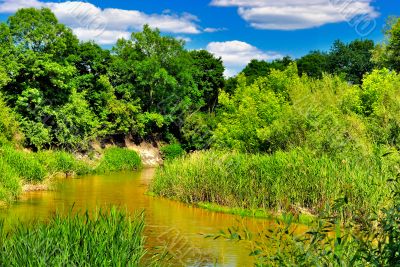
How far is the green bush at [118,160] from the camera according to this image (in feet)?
134

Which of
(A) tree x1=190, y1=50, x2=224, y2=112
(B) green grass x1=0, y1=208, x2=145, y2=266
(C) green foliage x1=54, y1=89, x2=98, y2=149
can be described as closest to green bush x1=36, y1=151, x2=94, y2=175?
(C) green foliage x1=54, y1=89, x2=98, y2=149

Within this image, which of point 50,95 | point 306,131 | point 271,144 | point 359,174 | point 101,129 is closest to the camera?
point 359,174

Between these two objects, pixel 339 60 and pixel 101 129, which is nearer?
pixel 101 129

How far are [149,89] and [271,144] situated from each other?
26.4 meters

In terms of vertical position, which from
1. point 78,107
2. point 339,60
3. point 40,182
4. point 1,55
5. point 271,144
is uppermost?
point 339,60

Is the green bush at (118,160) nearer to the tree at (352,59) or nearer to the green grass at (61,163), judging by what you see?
the green grass at (61,163)

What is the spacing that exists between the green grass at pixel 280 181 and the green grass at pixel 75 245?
8046 mm

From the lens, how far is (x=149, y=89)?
52.9m

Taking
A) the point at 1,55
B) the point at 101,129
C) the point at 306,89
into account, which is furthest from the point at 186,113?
the point at 306,89

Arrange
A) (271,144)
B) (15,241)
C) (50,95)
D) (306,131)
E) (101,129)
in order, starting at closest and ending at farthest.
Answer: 1. (15,241)
2. (306,131)
3. (271,144)
4. (50,95)
5. (101,129)

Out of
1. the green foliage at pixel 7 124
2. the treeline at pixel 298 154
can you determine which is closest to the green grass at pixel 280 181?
the treeline at pixel 298 154

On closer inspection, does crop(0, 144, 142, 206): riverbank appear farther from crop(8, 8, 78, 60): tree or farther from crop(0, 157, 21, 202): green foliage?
crop(8, 8, 78, 60): tree

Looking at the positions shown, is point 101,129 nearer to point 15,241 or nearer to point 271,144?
point 271,144

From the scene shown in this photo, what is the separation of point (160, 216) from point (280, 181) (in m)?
4.77
